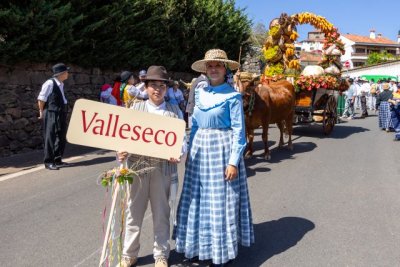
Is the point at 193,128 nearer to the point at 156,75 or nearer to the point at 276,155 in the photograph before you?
the point at 156,75

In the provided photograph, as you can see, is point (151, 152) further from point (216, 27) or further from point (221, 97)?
point (216, 27)

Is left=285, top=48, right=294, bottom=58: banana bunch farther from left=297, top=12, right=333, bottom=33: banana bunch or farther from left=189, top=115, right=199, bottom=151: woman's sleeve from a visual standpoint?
left=189, top=115, right=199, bottom=151: woman's sleeve

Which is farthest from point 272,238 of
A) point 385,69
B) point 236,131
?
point 385,69

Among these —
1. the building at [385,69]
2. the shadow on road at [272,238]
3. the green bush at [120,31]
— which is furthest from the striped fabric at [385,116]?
the building at [385,69]

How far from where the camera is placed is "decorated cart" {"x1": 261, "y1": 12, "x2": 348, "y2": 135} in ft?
36.9

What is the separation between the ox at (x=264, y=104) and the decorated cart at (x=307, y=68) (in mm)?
1314

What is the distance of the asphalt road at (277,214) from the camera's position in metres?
3.99

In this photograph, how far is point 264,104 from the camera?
8508 mm

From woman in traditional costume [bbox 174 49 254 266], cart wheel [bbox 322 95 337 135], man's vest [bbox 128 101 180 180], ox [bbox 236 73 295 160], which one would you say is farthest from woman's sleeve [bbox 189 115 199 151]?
cart wheel [bbox 322 95 337 135]

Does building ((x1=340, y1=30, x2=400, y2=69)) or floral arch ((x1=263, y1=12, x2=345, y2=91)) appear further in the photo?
building ((x1=340, y1=30, x2=400, y2=69))

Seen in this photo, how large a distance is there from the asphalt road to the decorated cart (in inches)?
112

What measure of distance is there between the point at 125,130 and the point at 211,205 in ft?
3.28

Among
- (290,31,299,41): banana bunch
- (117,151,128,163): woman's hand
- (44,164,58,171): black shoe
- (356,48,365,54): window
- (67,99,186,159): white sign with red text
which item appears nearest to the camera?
(67,99,186,159): white sign with red text

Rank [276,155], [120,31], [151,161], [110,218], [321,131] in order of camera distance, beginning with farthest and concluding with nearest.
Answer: [321,131] → [120,31] → [276,155] → [151,161] → [110,218]
